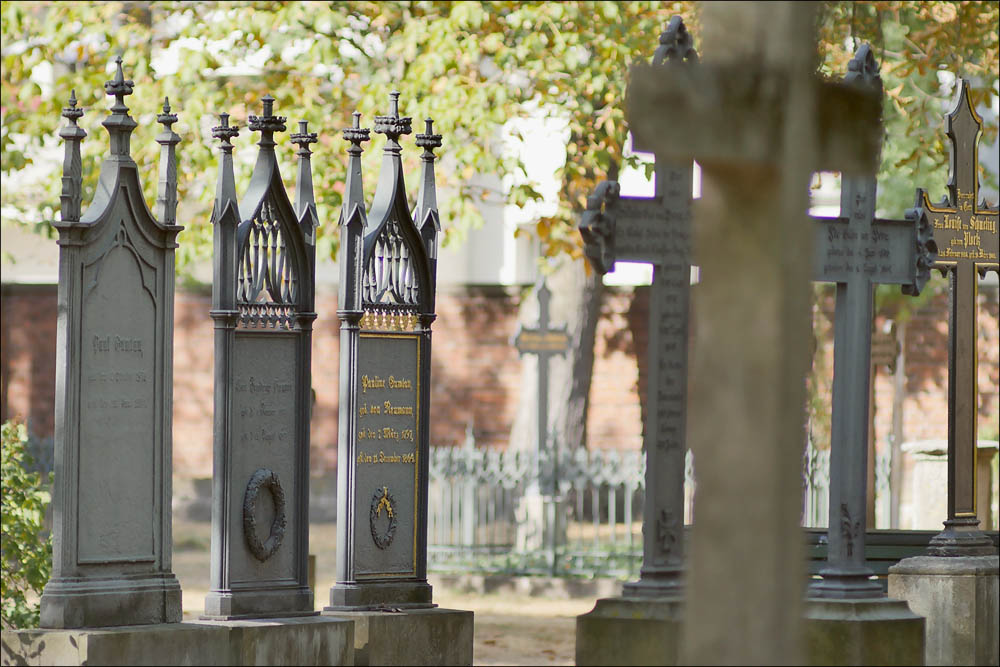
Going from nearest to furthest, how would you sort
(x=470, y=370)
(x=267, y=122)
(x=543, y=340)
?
(x=267, y=122), (x=543, y=340), (x=470, y=370)

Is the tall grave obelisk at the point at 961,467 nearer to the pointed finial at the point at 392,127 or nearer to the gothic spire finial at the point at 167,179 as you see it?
the pointed finial at the point at 392,127

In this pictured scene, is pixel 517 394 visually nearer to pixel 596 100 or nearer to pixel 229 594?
pixel 596 100

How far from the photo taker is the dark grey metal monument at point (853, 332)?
8.40 meters

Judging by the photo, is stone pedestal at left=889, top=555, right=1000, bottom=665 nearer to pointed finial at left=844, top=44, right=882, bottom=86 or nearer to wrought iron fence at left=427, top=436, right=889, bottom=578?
pointed finial at left=844, top=44, right=882, bottom=86

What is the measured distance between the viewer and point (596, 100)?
1573 cm

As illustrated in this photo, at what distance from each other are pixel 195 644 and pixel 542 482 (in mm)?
9037

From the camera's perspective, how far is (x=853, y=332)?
8.55 meters

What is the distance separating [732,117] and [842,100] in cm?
44

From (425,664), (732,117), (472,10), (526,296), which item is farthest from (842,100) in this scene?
(526,296)

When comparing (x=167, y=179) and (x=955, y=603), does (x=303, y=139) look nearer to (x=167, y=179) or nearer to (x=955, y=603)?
(x=167, y=179)

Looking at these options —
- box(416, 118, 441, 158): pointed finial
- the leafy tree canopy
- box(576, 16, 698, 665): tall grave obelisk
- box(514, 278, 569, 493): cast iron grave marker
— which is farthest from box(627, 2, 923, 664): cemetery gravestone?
box(514, 278, 569, 493): cast iron grave marker

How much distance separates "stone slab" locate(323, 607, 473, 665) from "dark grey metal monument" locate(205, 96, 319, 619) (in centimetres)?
42

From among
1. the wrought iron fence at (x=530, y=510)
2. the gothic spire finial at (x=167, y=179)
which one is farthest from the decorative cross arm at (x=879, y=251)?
the wrought iron fence at (x=530, y=510)

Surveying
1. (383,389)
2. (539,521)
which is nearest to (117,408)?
(383,389)
